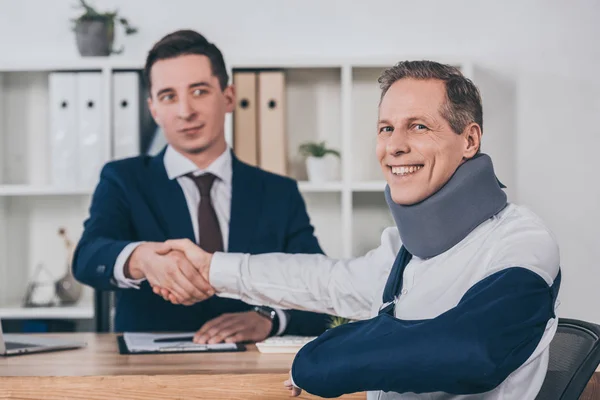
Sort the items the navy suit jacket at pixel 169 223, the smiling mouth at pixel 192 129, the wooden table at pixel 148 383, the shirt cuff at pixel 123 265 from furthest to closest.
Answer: the smiling mouth at pixel 192 129
the navy suit jacket at pixel 169 223
the shirt cuff at pixel 123 265
the wooden table at pixel 148 383

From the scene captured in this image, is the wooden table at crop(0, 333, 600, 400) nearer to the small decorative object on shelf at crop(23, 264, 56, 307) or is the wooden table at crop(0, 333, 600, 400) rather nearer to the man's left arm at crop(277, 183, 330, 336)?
the man's left arm at crop(277, 183, 330, 336)

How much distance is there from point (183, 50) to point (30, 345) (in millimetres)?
1056

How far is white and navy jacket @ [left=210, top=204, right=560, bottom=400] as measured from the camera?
123 centimetres

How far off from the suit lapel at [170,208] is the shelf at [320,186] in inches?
43.0

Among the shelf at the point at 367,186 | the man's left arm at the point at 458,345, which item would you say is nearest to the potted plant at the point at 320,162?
the shelf at the point at 367,186

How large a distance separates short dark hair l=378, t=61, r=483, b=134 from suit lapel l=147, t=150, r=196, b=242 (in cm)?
119

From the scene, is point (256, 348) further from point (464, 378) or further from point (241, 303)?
point (464, 378)

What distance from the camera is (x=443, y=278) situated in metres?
1.47

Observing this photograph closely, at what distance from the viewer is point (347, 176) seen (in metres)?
3.68

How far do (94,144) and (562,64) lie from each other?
2.14 meters

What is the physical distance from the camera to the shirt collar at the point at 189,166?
2.67 m

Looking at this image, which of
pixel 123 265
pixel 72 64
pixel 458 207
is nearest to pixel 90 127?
pixel 72 64

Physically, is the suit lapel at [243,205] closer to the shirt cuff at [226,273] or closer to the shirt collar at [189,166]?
the shirt collar at [189,166]

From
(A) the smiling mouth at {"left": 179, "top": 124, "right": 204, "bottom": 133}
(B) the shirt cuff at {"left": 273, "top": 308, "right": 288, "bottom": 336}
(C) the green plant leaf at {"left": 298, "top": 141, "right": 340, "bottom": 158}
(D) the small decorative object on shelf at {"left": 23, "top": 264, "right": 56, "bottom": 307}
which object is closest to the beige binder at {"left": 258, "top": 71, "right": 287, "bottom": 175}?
(C) the green plant leaf at {"left": 298, "top": 141, "right": 340, "bottom": 158}
